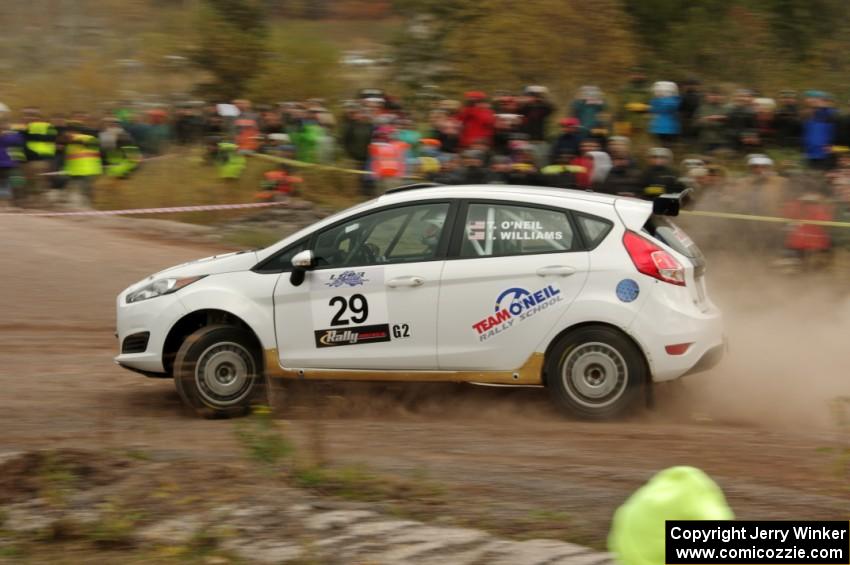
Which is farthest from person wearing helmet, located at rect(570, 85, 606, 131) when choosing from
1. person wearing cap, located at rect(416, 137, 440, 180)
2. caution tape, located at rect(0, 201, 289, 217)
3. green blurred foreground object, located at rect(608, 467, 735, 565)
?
green blurred foreground object, located at rect(608, 467, 735, 565)

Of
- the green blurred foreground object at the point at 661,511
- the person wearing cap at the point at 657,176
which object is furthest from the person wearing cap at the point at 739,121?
the green blurred foreground object at the point at 661,511

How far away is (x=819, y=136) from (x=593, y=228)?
294 inches

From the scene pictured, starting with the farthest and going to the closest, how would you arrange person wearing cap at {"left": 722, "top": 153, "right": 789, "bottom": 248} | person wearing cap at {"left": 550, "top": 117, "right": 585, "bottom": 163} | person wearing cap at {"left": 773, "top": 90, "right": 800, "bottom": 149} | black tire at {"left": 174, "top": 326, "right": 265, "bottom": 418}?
person wearing cap at {"left": 773, "top": 90, "right": 800, "bottom": 149}
person wearing cap at {"left": 550, "top": 117, "right": 585, "bottom": 163}
person wearing cap at {"left": 722, "top": 153, "right": 789, "bottom": 248}
black tire at {"left": 174, "top": 326, "right": 265, "bottom": 418}

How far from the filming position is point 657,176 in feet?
44.8

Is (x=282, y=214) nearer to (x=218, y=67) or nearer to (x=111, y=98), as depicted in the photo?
(x=218, y=67)

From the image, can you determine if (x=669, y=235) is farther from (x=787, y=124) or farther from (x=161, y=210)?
(x=161, y=210)

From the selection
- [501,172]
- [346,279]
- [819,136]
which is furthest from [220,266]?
[819,136]

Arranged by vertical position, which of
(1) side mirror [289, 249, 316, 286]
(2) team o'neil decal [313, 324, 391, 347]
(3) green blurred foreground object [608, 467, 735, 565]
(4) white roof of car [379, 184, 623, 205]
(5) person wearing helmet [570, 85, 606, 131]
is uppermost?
(5) person wearing helmet [570, 85, 606, 131]

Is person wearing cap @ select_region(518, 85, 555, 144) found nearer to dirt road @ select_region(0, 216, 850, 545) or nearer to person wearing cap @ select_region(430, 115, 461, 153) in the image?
person wearing cap @ select_region(430, 115, 461, 153)

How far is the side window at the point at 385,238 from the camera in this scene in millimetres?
8352

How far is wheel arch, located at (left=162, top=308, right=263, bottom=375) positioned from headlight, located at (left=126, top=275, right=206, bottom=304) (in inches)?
9.3

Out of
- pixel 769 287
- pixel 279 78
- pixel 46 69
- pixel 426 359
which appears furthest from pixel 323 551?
pixel 46 69

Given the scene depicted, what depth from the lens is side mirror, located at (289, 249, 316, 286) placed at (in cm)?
828

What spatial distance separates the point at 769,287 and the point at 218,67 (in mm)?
15251
